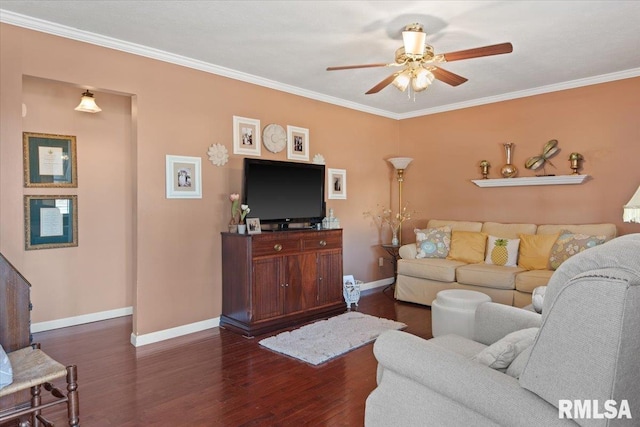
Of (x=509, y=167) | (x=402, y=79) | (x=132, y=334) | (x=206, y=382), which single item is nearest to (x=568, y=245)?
(x=509, y=167)

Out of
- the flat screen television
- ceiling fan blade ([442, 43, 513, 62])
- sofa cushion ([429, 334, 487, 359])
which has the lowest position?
sofa cushion ([429, 334, 487, 359])

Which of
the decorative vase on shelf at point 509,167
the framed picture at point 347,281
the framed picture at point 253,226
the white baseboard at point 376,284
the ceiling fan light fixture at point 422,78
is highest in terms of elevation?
the ceiling fan light fixture at point 422,78

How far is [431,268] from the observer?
4.78 meters

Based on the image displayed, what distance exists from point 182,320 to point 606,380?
140 inches

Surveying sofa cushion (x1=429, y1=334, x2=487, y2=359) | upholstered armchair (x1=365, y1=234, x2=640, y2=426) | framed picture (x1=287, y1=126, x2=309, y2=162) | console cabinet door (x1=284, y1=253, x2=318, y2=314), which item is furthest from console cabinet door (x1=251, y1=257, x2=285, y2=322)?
upholstered armchair (x1=365, y1=234, x2=640, y2=426)

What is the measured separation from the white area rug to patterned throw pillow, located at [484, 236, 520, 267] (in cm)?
145

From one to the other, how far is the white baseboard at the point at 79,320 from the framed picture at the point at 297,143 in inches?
106

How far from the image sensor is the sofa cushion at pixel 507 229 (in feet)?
15.7

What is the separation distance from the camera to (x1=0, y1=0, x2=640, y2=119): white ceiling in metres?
2.83

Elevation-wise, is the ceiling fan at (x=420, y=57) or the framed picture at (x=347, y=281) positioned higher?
the ceiling fan at (x=420, y=57)

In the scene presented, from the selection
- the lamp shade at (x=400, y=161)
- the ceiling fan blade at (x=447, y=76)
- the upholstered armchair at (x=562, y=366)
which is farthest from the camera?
the lamp shade at (x=400, y=161)

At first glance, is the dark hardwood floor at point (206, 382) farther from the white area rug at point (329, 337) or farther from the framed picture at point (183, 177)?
the framed picture at point (183, 177)

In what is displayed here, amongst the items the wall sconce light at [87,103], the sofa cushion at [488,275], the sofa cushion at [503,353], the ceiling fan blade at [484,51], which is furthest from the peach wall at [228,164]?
the sofa cushion at [503,353]

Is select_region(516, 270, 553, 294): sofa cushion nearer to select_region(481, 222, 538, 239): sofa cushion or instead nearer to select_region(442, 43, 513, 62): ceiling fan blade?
select_region(481, 222, 538, 239): sofa cushion
